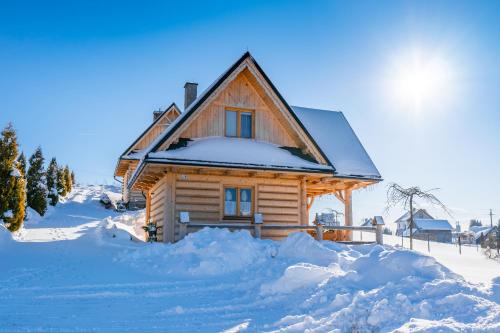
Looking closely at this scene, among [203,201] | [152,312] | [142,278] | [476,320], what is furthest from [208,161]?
[476,320]

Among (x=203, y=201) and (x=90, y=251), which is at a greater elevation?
(x=203, y=201)

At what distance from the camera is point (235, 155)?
1484 cm

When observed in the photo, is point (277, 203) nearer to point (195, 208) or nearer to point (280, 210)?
point (280, 210)

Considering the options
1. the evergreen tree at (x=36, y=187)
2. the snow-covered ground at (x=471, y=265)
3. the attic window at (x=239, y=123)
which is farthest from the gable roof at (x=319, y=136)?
the evergreen tree at (x=36, y=187)

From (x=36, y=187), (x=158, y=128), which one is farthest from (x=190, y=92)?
(x=36, y=187)

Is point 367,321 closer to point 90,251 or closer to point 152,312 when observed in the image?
point 152,312

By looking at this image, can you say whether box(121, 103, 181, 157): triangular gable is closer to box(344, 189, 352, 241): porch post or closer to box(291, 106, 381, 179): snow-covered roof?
box(291, 106, 381, 179): snow-covered roof

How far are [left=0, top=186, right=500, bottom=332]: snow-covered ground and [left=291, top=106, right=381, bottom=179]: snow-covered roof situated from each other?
5807 millimetres

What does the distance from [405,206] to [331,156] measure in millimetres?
4603

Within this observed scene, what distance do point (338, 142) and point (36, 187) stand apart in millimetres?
23713

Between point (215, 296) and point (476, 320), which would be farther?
point (215, 296)

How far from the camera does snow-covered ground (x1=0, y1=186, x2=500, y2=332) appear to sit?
5789mm

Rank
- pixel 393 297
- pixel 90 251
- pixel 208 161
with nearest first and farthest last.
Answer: pixel 393 297
pixel 90 251
pixel 208 161

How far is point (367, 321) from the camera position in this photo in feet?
18.3
